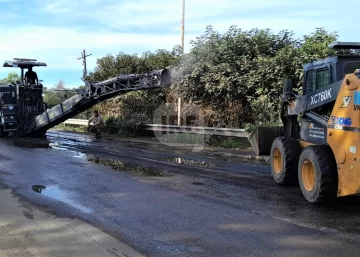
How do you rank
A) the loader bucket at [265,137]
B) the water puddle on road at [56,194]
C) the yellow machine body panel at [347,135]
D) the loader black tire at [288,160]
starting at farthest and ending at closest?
the loader bucket at [265,137]
the loader black tire at [288,160]
the water puddle on road at [56,194]
the yellow machine body panel at [347,135]

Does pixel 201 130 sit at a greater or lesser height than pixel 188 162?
greater

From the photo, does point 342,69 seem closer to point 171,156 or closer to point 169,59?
point 171,156

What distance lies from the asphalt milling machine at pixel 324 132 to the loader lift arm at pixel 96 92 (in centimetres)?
656

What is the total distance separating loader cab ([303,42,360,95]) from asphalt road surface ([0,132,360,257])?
2.14 meters

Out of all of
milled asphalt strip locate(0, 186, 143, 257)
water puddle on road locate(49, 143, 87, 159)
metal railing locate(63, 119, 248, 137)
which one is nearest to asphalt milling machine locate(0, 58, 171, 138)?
water puddle on road locate(49, 143, 87, 159)

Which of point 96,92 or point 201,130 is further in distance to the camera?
point 201,130

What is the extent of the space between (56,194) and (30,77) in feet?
50.9

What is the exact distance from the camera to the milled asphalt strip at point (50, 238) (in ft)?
16.2

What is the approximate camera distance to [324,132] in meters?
7.54

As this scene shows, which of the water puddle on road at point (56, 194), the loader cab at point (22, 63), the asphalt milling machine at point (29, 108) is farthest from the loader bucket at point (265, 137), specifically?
the loader cab at point (22, 63)

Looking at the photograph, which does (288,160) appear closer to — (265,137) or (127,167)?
(265,137)

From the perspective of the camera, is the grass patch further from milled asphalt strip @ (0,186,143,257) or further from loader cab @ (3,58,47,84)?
loader cab @ (3,58,47,84)

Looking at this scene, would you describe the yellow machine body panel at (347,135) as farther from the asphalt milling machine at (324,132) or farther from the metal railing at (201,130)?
the metal railing at (201,130)

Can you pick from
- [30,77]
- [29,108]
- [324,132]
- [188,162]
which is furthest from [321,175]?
[30,77]
